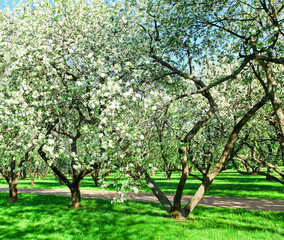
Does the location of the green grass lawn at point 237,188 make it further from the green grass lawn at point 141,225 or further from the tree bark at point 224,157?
the tree bark at point 224,157

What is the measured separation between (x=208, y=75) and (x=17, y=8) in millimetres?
9401

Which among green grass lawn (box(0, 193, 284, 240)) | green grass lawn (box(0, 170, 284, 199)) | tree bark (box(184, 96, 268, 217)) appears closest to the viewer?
green grass lawn (box(0, 193, 284, 240))

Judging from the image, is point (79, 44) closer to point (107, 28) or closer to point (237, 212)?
point (107, 28)

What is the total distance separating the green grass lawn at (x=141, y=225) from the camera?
25.2ft

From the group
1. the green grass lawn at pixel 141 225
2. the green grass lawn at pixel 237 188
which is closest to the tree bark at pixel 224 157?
the green grass lawn at pixel 141 225

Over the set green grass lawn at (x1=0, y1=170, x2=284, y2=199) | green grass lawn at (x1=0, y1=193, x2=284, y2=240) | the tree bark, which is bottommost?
green grass lawn at (x1=0, y1=170, x2=284, y2=199)

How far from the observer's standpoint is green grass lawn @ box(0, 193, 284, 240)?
25.2ft

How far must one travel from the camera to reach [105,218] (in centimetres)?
1059

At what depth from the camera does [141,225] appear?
9.05m

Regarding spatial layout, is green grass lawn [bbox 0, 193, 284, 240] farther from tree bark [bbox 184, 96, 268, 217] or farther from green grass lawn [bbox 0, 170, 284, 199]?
green grass lawn [bbox 0, 170, 284, 199]

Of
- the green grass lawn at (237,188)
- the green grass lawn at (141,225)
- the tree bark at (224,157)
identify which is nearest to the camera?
the green grass lawn at (141,225)

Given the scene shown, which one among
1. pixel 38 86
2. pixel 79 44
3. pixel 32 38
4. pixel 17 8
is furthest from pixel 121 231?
pixel 17 8

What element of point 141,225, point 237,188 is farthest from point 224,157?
point 237,188

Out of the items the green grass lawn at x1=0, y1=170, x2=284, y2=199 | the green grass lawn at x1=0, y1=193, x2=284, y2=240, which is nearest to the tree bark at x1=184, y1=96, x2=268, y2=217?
the green grass lawn at x1=0, y1=193, x2=284, y2=240
